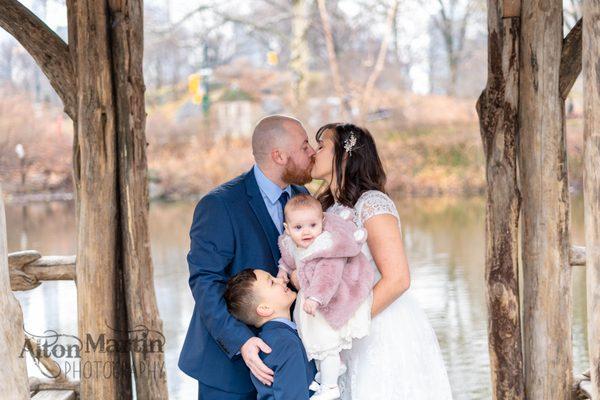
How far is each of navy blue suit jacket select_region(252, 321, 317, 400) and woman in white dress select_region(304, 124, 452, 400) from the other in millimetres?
262

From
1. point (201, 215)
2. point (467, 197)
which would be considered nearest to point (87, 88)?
point (201, 215)

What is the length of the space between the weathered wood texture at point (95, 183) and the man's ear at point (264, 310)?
4.87 ft

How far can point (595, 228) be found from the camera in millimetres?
3170

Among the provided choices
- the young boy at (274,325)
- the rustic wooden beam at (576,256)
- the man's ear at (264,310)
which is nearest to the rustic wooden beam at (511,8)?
the rustic wooden beam at (576,256)

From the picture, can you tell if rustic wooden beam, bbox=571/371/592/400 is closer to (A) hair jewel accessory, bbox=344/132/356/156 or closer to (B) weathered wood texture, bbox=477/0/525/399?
(B) weathered wood texture, bbox=477/0/525/399

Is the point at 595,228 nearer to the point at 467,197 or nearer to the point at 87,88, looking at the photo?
the point at 87,88

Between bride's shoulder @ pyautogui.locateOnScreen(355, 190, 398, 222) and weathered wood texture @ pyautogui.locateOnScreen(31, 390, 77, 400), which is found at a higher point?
bride's shoulder @ pyautogui.locateOnScreen(355, 190, 398, 222)

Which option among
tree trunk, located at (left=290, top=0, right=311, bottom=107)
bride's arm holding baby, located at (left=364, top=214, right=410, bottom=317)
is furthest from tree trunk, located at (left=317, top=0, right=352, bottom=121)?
bride's arm holding baby, located at (left=364, top=214, right=410, bottom=317)

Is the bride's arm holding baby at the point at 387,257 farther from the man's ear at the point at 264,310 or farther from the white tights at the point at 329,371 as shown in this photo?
the man's ear at the point at 264,310

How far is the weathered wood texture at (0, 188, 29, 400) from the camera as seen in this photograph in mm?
2922

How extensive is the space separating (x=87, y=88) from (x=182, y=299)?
22.0ft

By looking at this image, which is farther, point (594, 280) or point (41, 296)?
point (41, 296)

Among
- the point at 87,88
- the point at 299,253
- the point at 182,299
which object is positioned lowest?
the point at 182,299

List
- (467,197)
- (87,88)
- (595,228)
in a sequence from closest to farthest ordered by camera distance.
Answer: (595,228)
(87,88)
(467,197)
